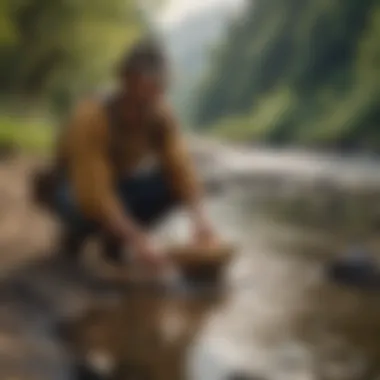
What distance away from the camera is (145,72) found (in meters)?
1.08

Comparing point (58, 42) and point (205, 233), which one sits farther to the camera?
point (58, 42)

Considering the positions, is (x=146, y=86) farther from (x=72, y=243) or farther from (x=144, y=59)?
(x=72, y=243)

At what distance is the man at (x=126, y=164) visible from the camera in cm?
108

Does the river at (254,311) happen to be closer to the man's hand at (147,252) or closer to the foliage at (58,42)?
the man's hand at (147,252)

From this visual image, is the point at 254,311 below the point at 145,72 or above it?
below

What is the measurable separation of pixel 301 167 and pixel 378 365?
36 cm

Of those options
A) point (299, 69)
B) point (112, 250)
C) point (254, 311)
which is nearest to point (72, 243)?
point (112, 250)

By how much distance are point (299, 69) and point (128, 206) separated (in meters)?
0.34

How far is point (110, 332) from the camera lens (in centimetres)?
103

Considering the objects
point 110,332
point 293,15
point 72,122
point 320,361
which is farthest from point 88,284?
point 293,15

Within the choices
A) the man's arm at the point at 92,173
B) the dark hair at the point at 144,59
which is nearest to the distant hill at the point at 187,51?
the dark hair at the point at 144,59

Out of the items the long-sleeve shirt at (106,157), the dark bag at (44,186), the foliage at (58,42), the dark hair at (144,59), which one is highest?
the foliage at (58,42)

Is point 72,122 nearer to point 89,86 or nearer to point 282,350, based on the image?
point 89,86

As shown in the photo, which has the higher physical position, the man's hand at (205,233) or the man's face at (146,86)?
the man's face at (146,86)
